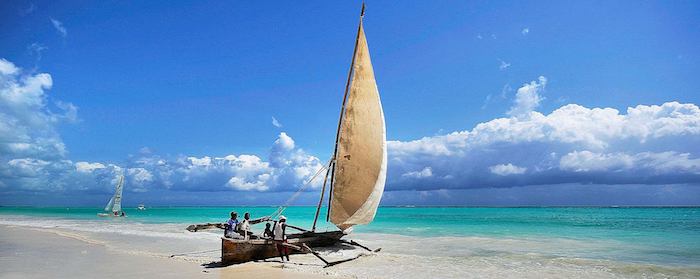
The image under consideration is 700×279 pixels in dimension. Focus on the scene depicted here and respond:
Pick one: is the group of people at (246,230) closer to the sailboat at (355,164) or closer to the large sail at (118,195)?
the sailboat at (355,164)

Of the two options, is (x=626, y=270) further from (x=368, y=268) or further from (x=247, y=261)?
(x=247, y=261)

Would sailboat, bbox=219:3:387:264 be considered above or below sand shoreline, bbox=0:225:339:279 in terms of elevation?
above

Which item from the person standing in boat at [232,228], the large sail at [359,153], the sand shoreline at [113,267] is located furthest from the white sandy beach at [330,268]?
the large sail at [359,153]

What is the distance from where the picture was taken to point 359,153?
55.5 ft

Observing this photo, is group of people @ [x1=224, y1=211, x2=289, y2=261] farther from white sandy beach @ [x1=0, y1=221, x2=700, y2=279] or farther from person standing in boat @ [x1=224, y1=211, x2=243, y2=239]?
white sandy beach @ [x1=0, y1=221, x2=700, y2=279]

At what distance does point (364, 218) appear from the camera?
57.4 ft

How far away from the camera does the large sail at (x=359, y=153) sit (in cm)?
1675

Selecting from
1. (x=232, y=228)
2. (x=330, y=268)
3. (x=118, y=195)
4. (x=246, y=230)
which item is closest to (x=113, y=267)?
(x=232, y=228)

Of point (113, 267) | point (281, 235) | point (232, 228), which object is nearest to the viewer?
point (113, 267)

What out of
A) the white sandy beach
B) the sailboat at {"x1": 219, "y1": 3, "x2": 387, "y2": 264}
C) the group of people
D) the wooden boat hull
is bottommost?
the white sandy beach

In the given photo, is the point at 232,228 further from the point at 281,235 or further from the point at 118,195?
the point at 118,195

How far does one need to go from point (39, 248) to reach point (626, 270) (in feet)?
75.8

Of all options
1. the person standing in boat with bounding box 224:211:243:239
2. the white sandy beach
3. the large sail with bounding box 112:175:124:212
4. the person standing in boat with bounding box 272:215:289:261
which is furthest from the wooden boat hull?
the large sail with bounding box 112:175:124:212

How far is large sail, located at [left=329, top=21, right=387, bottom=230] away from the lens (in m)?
16.8
